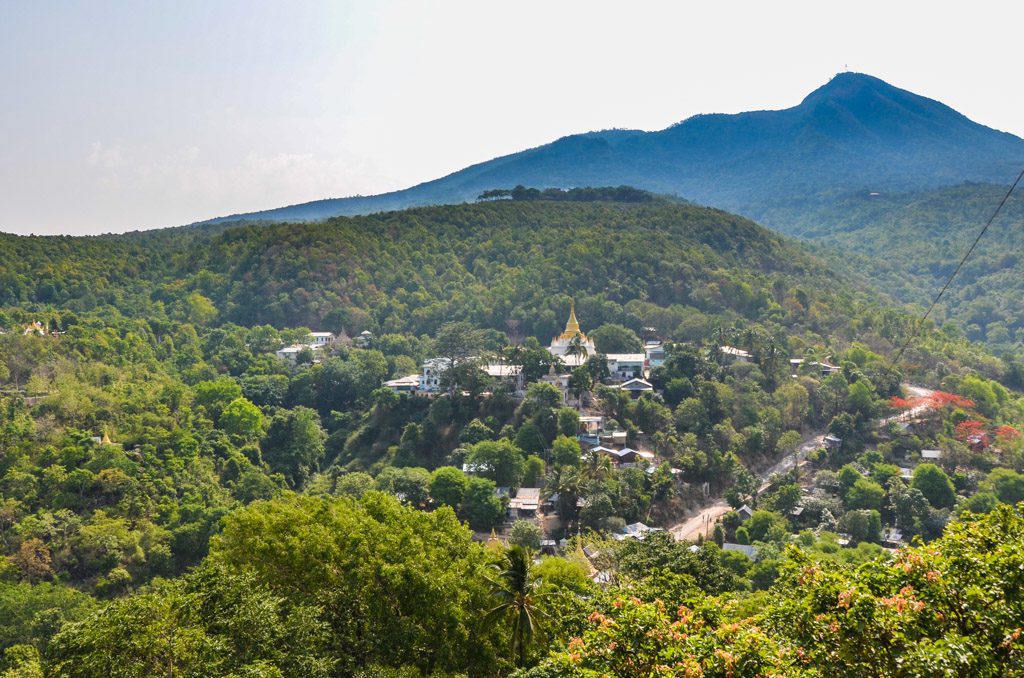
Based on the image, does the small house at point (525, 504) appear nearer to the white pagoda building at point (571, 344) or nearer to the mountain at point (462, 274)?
the white pagoda building at point (571, 344)

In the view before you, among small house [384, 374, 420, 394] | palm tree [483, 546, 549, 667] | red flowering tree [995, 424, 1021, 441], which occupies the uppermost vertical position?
palm tree [483, 546, 549, 667]

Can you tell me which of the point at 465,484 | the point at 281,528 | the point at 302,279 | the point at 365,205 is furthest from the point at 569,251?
the point at 365,205

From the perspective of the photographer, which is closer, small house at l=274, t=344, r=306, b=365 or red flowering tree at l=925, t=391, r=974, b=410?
red flowering tree at l=925, t=391, r=974, b=410

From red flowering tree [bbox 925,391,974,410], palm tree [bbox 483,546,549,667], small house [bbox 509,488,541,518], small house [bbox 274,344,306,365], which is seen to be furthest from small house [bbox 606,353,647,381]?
palm tree [bbox 483,546,549,667]

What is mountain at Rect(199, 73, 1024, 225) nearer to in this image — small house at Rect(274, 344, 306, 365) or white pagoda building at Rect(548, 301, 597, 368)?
white pagoda building at Rect(548, 301, 597, 368)

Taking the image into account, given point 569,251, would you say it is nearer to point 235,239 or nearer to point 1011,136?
point 235,239

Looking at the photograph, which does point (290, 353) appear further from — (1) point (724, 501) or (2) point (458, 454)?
(1) point (724, 501)

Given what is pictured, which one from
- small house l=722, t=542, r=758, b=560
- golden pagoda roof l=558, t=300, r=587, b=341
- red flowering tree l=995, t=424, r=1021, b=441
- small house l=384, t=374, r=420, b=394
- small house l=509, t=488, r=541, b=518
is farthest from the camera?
golden pagoda roof l=558, t=300, r=587, b=341
